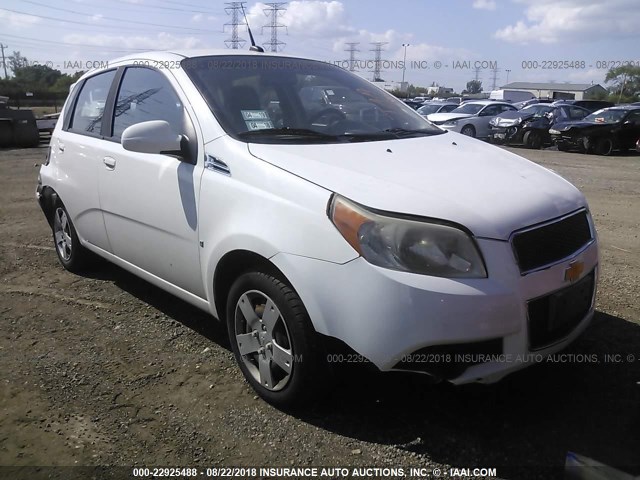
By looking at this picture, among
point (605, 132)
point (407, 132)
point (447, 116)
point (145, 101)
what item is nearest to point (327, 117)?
point (407, 132)

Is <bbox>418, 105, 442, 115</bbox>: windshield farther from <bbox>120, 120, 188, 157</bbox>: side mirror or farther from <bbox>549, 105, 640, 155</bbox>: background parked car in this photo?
<bbox>120, 120, 188, 157</bbox>: side mirror

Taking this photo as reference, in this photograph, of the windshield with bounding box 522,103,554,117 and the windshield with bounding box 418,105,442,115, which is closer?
the windshield with bounding box 522,103,554,117

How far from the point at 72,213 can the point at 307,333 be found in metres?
2.82

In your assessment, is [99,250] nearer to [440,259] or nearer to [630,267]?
[440,259]

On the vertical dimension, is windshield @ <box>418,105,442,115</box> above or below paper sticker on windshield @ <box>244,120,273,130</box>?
above

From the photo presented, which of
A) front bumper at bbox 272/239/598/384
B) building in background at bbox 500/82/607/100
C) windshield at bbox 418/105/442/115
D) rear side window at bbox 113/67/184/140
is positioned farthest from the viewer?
building in background at bbox 500/82/607/100

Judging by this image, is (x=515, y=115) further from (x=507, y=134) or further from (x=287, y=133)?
(x=287, y=133)

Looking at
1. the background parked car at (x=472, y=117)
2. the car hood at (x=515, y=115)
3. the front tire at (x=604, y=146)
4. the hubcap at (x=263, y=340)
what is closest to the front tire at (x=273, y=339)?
the hubcap at (x=263, y=340)

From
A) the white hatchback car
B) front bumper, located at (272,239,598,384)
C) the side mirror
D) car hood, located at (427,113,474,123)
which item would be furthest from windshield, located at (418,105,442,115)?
front bumper, located at (272,239,598,384)

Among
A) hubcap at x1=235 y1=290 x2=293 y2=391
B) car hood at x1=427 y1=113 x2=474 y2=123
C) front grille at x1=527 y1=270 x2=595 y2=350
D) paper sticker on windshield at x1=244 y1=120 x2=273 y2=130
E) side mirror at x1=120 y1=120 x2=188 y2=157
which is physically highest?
car hood at x1=427 y1=113 x2=474 y2=123

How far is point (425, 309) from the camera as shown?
2.16 meters

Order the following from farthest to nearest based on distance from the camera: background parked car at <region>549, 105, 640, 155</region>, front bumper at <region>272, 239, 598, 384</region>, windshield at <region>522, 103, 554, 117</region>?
windshield at <region>522, 103, 554, 117</region>
background parked car at <region>549, 105, 640, 155</region>
front bumper at <region>272, 239, 598, 384</region>

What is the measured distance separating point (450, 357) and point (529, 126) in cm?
1841

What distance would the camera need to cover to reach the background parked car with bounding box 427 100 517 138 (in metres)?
19.9
